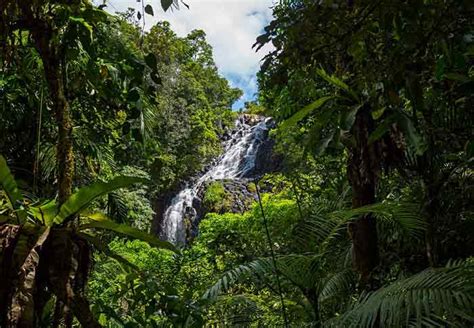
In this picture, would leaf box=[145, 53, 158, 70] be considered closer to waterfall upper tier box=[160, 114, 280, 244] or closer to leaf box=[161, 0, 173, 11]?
leaf box=[161, 0, 173, 11]

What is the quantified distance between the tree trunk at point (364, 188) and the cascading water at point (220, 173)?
10.5 meters

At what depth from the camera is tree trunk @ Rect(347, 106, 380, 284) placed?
8.82 ft

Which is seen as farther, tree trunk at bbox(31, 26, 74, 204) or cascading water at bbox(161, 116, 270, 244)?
cascading water at bbox(161, 116, 270, 244)

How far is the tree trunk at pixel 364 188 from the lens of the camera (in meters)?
2.69

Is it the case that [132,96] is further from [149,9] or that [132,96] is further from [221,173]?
[221,173]

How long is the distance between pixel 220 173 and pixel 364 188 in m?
12.8

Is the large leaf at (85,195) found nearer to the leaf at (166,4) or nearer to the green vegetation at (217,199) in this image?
the leaf at (166,4)

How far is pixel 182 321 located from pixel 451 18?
1.26 meters

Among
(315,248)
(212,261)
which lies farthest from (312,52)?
(212,261)

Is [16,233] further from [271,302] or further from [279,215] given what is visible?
[279,215]

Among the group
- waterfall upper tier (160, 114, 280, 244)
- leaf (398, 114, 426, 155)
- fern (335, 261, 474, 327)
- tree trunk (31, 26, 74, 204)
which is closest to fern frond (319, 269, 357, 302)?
fern (335, 261, 474, 327)

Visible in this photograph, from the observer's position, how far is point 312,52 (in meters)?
1.36

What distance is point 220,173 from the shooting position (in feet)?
50.6

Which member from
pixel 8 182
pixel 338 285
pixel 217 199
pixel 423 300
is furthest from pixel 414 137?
pixel 217 199
